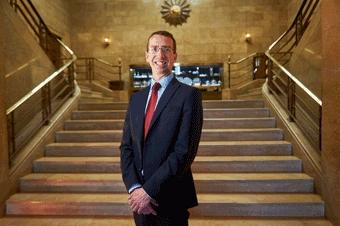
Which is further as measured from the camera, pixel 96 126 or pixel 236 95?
pixel 236 95

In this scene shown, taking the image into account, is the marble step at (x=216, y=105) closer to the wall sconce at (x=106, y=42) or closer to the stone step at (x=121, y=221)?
the stone step at (x=121, y=221)

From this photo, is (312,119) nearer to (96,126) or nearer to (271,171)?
(271,171)

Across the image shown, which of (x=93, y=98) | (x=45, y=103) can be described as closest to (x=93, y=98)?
(x=93, y=98)

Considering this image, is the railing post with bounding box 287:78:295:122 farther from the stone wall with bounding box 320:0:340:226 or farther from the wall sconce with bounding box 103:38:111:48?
the wall sconce with bounding box 103:38:111:48

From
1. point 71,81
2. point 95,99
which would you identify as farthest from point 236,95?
point 71,81

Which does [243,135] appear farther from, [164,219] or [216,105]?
[164,219]

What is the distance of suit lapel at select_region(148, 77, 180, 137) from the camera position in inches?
63.5

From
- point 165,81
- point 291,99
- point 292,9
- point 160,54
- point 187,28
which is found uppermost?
point 292,9

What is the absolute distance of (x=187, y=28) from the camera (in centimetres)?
1146

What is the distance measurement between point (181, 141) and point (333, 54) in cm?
222

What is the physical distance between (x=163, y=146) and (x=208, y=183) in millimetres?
2367

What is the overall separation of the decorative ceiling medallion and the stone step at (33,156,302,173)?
25.9 ft

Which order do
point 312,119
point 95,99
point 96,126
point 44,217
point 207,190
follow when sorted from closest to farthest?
point 44,217
point 207,190
point 312,119
point 96,126
point 95,99

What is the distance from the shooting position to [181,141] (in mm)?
1583
